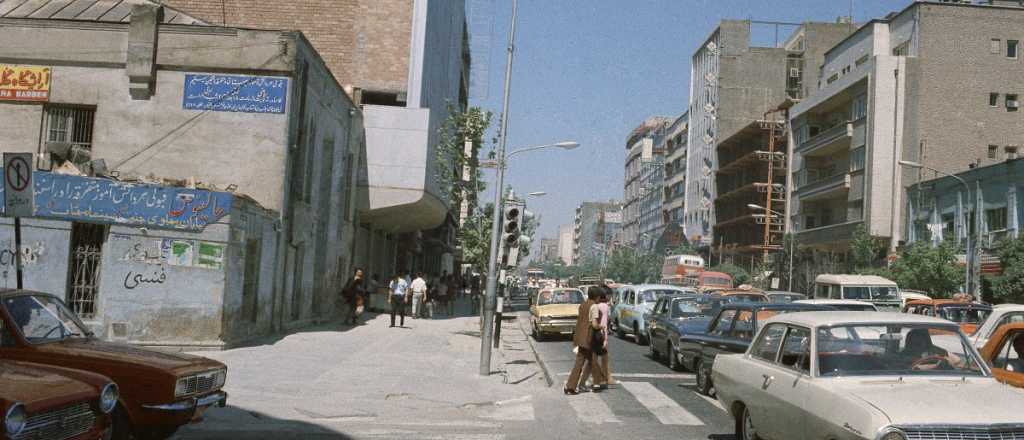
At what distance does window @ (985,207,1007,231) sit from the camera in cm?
3966

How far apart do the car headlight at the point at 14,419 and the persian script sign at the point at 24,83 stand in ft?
59.5

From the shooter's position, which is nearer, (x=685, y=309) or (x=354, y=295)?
(x=685, y=309)

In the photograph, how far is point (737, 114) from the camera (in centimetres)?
8925

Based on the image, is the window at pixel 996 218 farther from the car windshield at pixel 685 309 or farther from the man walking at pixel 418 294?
the car windshield at pixel 685 309

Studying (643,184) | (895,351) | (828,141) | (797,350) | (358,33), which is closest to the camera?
(895,351)

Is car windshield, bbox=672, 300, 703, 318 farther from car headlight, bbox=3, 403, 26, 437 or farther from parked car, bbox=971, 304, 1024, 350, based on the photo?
car headlight, bbox=3, 403, 26, 437

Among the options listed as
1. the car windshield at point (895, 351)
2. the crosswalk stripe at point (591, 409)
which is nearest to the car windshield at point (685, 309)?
the crosswalk stripe at point (591, 409)

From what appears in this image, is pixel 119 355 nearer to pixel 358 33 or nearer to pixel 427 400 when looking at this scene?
pixel 427 400

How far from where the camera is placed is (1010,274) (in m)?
35.5

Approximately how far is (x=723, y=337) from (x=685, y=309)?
6266mm

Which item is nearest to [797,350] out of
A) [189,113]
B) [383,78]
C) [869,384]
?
[869,384]

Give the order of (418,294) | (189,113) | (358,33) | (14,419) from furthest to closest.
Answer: (358,33) < (418,294) < (189,113) < (14,419)

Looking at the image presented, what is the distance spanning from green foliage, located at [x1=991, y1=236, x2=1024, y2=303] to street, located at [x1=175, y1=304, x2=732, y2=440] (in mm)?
22295

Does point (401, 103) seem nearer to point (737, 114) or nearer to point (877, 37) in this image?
point (877, 37)
